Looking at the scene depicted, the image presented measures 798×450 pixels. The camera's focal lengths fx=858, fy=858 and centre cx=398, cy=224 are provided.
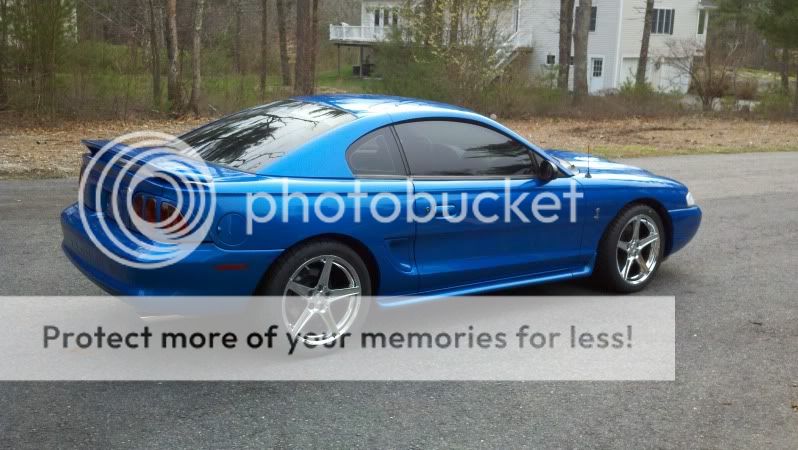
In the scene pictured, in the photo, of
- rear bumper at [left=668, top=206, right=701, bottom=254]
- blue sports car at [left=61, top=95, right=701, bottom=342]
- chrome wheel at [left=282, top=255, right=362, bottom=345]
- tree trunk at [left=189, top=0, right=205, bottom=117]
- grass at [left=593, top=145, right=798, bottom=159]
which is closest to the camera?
blue sports car at [left=61, top=95, right=701, bottom=342]

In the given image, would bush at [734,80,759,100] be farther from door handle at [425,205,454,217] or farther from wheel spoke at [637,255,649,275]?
door handle at [425,205,454,217]

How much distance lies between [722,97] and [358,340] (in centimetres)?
2958

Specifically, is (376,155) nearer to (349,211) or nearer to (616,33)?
(349,211)

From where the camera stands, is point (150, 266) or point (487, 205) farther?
point (487, 205)

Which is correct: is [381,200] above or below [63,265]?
above

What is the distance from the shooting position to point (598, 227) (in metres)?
6.34

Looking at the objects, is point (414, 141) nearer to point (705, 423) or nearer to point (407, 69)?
point (705, 423)

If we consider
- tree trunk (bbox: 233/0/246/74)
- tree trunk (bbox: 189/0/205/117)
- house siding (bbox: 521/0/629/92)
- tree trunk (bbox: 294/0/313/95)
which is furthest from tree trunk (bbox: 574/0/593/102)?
house siding (bbox: 521/0/629/92)

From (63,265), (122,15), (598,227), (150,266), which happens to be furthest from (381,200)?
(122,15)

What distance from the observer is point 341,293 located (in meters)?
5.17

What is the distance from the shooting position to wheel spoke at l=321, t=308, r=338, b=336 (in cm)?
514

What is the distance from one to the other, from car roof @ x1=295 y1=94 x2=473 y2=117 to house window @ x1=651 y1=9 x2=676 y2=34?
168 ft

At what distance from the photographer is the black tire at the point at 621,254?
6.43 m

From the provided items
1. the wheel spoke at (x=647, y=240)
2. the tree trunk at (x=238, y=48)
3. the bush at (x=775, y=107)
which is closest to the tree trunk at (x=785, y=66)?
the bush at (x=775, y=107)
